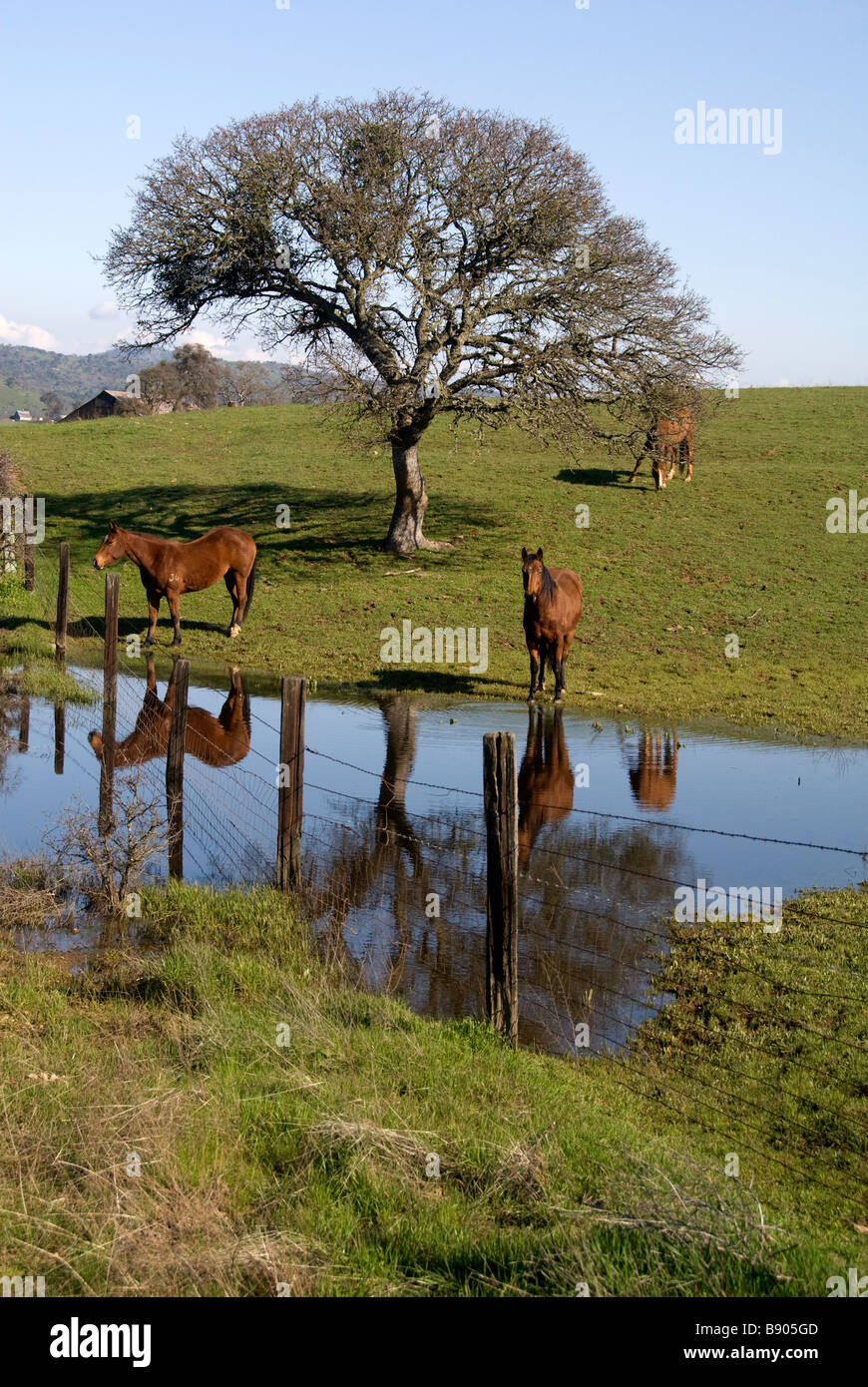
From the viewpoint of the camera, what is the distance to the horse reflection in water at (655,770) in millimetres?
11797

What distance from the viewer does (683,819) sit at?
10.9 metres

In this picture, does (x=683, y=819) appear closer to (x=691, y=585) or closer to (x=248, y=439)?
(x=691, y=585)

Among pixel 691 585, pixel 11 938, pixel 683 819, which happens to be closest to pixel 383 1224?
pixel 11 938

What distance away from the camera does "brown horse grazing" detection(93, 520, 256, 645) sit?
20109mm

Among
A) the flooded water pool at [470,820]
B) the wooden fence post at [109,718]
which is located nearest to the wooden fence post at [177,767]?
the flooded water pool at [470,820]

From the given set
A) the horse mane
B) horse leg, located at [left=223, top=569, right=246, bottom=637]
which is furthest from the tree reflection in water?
horse leg, located at [left=223, top=569, right=246, bottom=637]

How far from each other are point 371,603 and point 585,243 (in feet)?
32.4

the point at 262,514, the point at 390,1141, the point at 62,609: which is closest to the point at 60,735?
the point at 62,609

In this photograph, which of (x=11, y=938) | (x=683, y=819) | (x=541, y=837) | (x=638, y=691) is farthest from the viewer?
(x=638, y=691)

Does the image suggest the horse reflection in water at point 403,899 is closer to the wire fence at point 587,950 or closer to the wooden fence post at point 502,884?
the wire fence at point 587,950

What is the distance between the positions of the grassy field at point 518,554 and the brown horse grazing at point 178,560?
36.2 inches

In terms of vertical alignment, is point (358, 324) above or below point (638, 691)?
above

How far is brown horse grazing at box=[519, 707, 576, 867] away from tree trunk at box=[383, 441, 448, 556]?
12.3 m

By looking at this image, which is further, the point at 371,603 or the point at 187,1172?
the point at 371,603
